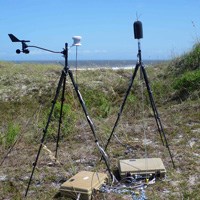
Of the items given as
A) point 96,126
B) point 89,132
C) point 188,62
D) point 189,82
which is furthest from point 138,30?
point 188,62

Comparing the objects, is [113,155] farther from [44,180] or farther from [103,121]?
[103,121]

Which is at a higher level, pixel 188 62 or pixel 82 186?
pixel 188 62

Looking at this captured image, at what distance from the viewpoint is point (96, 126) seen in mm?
6652

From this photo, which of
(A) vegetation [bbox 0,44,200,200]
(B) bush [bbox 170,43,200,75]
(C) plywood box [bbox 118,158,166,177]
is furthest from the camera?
(B) bush [bbox 170,43,200,75]

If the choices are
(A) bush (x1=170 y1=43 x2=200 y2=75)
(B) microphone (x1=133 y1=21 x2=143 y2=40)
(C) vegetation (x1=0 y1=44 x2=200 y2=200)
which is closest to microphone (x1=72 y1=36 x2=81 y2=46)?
(B) microphone (x1=133 y1=21 x2=143 y2=40)

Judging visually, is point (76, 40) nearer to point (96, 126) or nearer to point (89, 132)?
point (89, 132)

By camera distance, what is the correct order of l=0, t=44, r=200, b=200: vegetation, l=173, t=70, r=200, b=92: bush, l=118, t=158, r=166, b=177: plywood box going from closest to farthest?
l=118, t=158, r=166, b=177: plywood box
l=0, t=44, r=200, b=200: vegetation
l=173, t=70, r=200, b=92: bush

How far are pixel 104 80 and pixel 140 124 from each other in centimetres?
303

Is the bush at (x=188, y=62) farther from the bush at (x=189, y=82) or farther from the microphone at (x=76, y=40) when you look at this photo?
the microphone at (x=76, y=40)

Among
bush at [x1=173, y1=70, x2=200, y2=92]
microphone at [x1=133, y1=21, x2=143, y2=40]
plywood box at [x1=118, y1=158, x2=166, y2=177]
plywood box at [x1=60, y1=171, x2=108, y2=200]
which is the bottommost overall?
plywood box at [x1=60, y1=171, x2=108, y2=200]

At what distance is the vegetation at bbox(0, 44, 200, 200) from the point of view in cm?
445

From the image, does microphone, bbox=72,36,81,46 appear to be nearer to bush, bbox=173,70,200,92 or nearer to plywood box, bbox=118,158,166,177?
plywood box, bbox=118,158,166,177

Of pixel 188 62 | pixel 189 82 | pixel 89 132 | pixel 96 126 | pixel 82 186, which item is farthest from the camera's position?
pixel 188 62

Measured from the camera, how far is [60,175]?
4.62m
